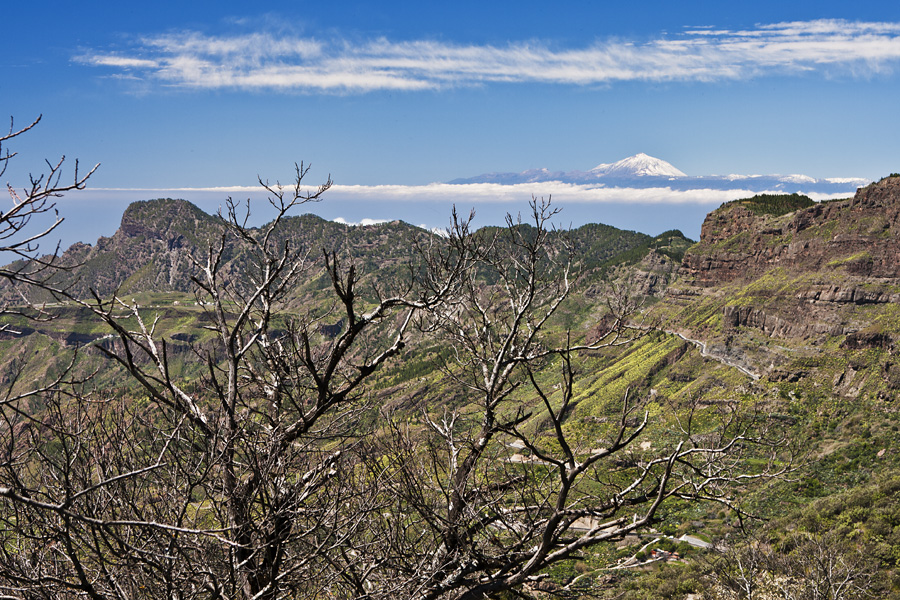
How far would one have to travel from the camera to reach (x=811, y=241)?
141000mm

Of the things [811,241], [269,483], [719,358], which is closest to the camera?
[269,483]

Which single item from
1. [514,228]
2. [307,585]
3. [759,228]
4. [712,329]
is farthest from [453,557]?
[759,228]

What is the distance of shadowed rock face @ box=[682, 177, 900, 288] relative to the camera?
11881cm

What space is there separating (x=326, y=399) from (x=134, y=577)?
2.96 m

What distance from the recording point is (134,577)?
675 centimetres

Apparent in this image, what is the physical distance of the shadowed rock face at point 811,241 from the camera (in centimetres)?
11881

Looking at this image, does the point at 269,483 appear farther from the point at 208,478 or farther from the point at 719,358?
the point at 719,358

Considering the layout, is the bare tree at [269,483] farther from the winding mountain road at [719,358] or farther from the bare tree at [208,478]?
the winding mountain road at [719,358]

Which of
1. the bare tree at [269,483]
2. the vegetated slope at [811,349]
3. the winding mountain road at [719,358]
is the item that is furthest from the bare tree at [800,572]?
the winding mountain road at [719,358]

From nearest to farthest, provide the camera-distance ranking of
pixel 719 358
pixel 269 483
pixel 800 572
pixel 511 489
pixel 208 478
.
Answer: pixel 208 478 → pixel 269 483 → pixel 511 489 → pixel 800 572 → pixel 719 358

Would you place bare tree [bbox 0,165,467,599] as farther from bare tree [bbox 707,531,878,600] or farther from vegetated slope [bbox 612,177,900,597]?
bare tree [bbox 707,531,878,600]

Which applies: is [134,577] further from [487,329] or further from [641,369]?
[641,369]

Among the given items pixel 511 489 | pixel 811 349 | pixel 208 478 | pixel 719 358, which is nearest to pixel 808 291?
pixel 811 349

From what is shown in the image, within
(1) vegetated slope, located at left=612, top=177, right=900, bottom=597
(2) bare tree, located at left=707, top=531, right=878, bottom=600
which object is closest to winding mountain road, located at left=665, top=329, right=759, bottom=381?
(1) vegetated slope, located at left=612, top=177, right=900, bottom=597
